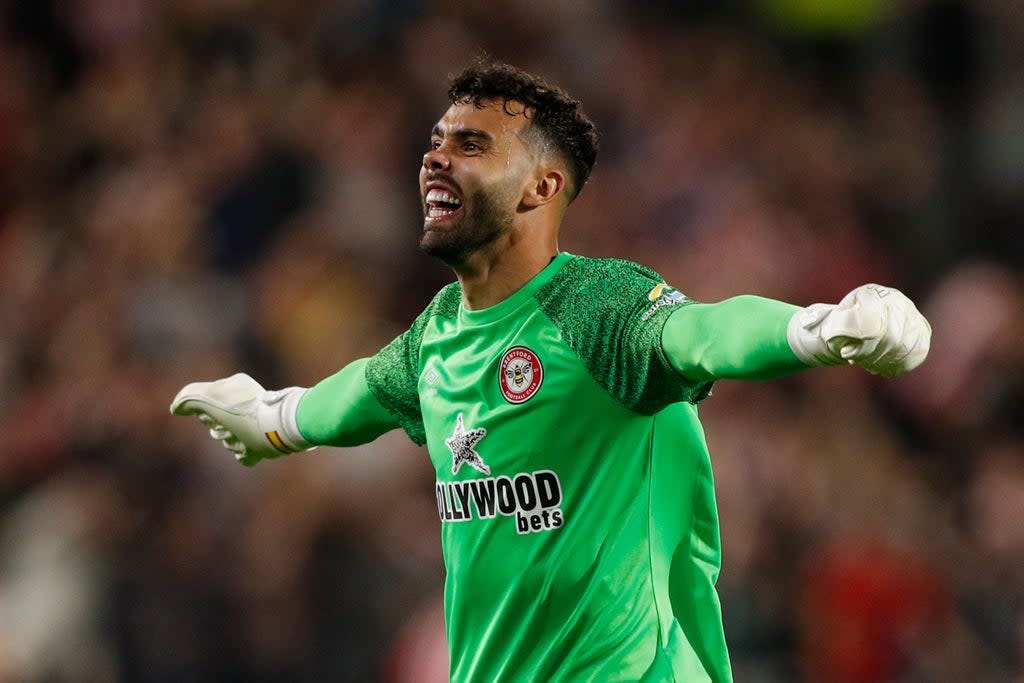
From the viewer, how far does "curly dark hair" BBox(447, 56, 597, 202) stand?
4.91m

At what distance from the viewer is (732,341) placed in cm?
403

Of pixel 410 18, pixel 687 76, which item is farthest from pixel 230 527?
pixel 687 76

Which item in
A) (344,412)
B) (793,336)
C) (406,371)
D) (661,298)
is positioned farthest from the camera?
(344,412)

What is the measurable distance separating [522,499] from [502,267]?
65cm

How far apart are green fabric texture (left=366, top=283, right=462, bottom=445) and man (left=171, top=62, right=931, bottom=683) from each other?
103 mm

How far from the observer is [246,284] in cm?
1105

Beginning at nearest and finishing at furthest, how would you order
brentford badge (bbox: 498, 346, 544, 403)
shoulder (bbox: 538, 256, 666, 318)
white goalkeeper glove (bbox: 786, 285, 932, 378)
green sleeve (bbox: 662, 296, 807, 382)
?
1. white goalkeeper glove (bbox: 786, 285, 932, 378)
2. green sleeve (bbox: 662, 296, 807, 382)
3. shoulder (bbox: 538, 256, 666, 318)
4. brentford badge (bbox: 498, 346, 544, 403)

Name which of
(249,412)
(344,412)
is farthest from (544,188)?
(249,412)

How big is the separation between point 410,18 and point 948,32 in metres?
3.91

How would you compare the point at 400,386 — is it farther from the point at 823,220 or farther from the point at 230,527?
the point at 823,220

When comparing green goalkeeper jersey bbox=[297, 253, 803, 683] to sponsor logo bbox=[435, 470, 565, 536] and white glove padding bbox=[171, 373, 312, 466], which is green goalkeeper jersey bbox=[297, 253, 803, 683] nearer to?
sponsor logo bbox=[435, 470, 565, 536]

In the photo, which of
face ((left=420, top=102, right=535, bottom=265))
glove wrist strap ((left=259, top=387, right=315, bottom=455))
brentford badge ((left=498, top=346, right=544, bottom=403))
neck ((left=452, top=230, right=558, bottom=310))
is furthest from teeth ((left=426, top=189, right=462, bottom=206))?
glove wrist strap ((left=259, top=387, right=315, bottom=455))

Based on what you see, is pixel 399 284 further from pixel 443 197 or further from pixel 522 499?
pixel 522 499

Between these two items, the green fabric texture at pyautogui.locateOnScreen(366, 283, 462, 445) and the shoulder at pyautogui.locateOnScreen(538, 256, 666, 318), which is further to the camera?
the green fabric texture at pyautogui.locateOnScreen(366, 283, 462, 445)
